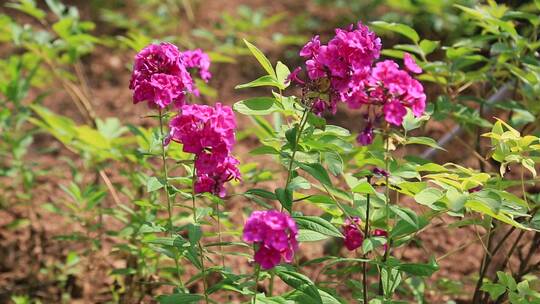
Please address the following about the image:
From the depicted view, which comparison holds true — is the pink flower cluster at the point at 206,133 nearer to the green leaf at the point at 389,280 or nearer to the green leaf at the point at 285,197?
the green leaf at the point at 285,197

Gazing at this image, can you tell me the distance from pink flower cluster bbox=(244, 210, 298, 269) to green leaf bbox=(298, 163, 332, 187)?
23 centimetres

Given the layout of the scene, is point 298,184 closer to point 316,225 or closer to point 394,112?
point 316,225

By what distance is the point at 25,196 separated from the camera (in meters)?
3.00

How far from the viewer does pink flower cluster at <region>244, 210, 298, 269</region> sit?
1481mm

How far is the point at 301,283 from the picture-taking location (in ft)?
5.64

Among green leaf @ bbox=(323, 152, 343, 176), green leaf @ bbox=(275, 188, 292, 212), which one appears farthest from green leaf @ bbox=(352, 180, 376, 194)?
green leaf @ bbox=(275, 188, 292, 212)

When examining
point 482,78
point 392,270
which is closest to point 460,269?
point 482,78

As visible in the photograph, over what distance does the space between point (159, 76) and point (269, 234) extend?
558 millimetres

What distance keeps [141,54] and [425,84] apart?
103 inches

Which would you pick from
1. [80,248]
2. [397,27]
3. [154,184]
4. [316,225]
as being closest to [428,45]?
[397,27]

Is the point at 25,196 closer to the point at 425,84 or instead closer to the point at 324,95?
the point at 324,95

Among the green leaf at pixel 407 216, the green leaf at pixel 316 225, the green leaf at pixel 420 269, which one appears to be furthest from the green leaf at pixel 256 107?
the green leaf at pixel 420 269

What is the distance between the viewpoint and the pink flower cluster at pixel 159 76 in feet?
5.85

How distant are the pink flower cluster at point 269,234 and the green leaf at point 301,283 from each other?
207 mm
